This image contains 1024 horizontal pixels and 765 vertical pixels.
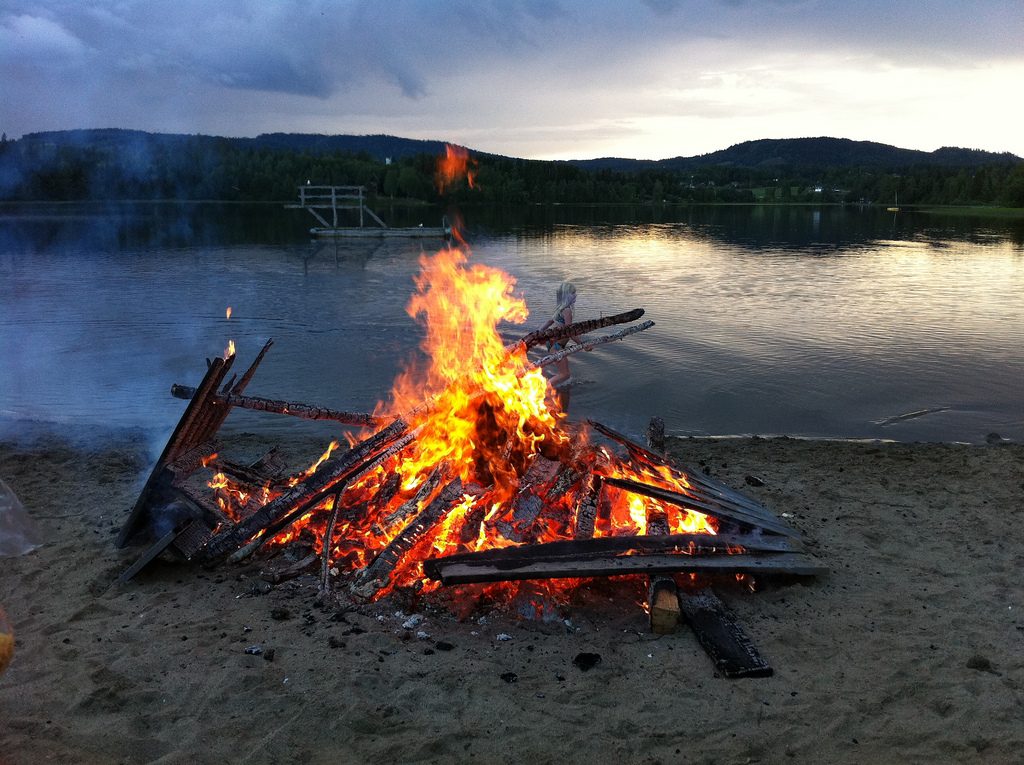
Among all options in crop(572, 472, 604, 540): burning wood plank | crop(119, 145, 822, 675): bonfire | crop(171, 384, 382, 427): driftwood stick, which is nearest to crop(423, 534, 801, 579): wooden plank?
crop(119, 145, 822, 675): bonfire

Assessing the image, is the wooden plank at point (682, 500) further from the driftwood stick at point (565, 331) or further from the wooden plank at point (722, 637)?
the driftwood stick at point (565, 331)

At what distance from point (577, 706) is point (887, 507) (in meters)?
4.81

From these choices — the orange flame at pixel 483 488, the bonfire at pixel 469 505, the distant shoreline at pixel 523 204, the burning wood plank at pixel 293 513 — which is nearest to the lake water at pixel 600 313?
the bonfire at pixel 469 505

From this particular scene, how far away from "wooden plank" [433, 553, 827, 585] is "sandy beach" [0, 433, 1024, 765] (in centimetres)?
27

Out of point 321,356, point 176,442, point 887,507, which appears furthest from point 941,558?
point 321,356

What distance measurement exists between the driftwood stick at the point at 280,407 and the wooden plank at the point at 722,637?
3480 mm

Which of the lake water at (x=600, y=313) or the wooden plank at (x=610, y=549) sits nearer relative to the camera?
the wooden plank at (x=610, y=549)

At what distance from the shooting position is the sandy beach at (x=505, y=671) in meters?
4.22

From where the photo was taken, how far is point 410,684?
15.4 ft

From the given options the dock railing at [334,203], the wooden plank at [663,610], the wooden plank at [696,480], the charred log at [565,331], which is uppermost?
the dock railing at [334,203]

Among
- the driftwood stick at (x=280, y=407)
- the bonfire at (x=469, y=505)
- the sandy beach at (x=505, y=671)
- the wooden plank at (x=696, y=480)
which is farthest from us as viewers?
the driftwood stick at (x=280, y=407)

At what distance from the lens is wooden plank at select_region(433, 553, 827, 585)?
214 inches

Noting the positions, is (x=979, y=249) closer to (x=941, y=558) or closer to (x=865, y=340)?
(x=865, y=340)

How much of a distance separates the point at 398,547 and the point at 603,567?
1615mm
